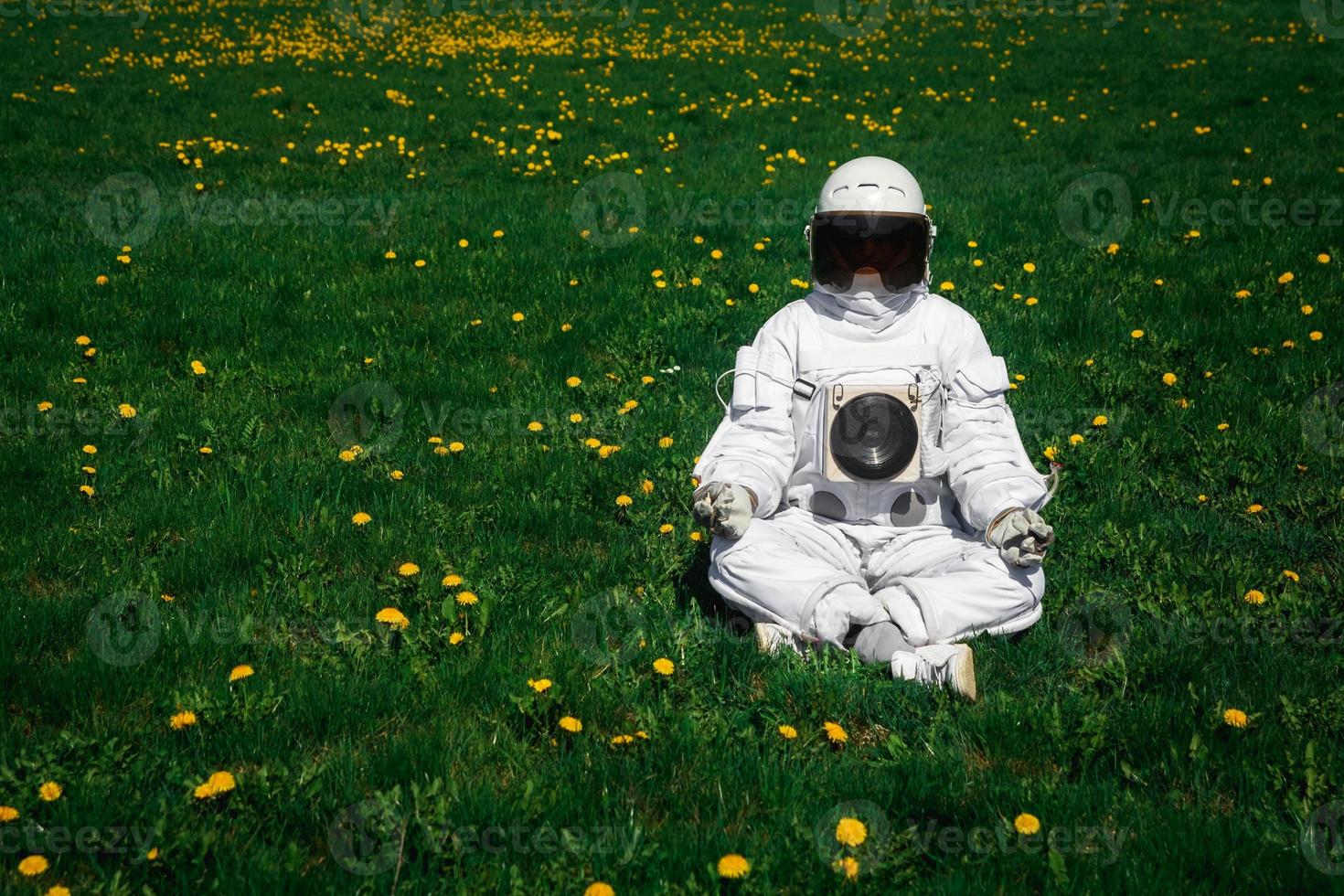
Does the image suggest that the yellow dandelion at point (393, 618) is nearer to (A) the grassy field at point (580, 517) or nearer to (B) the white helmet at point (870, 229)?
(A) the grassy field at point (580, 517)

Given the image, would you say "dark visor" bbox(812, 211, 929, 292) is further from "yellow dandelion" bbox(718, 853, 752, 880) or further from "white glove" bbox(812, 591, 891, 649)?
"yellow dandelion" bbox(718, 853, 752, 880)

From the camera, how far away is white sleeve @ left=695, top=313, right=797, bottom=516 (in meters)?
4.23

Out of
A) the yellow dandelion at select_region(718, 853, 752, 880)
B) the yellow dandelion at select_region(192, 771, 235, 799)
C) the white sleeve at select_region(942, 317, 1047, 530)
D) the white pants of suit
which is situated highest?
the white sleeve at select_region(942, 317, 1047, 530)

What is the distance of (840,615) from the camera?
4.00 meters

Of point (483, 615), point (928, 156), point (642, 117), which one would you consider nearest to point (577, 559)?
point (483, 615)

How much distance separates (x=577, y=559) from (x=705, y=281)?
3741mm

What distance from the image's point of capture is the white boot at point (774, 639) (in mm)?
4027

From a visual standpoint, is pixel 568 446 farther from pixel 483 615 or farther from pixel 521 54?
pixel 521 54

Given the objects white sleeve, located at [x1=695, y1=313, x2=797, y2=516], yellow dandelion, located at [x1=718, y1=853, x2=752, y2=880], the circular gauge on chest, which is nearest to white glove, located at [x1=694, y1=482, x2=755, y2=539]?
white sleeve, located at [x1=695, y1=313, x2=797, y2=516]

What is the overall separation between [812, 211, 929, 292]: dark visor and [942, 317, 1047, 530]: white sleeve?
384mm

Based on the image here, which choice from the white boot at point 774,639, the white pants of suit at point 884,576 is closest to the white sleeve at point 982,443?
the white pants of suit at point 884,576

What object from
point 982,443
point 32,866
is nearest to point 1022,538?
point 982,443

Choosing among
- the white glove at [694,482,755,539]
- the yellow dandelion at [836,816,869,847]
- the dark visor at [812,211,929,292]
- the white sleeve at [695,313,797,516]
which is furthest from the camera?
the dark visor at [812,211,929,292]

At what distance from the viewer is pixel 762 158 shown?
457 inches
